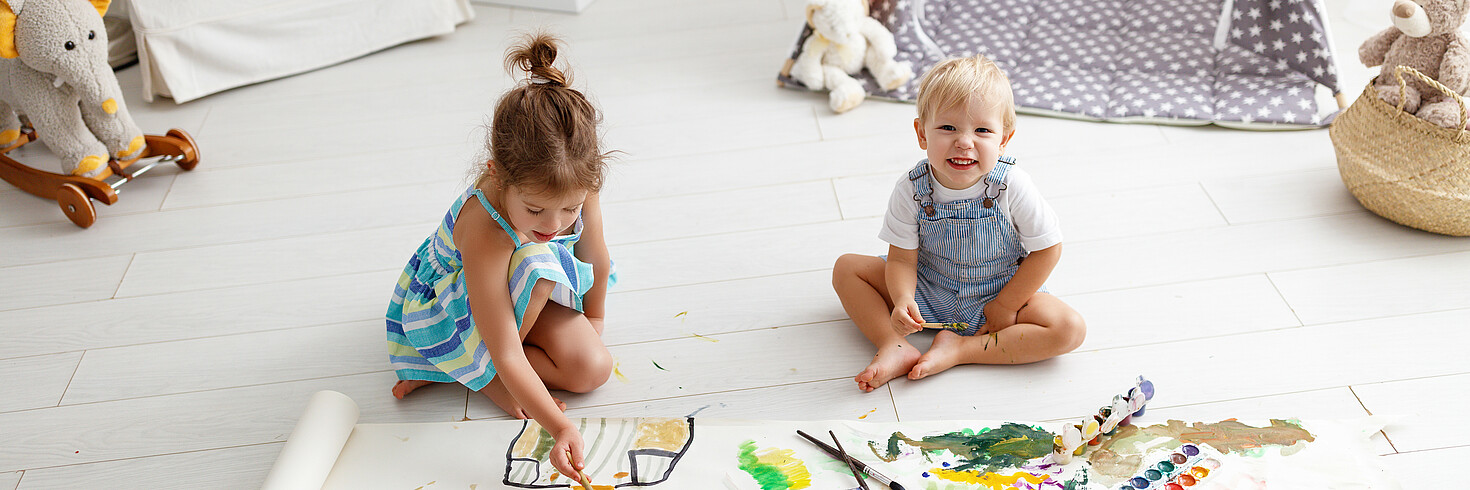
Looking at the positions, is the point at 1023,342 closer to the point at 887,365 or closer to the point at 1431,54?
the point at 887,365

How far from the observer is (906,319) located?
1105 millimetres

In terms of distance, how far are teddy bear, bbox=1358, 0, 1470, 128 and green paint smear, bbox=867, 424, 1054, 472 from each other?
0.72 m

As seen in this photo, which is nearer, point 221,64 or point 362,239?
point 362,239

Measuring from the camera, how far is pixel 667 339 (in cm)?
127

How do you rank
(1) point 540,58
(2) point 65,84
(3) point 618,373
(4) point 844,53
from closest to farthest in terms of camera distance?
(1) point 540,58 → (3) point 618,373 → (2) point 65,84 → (4) point 844,53

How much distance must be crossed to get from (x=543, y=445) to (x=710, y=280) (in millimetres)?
374

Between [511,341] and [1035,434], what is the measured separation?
58cm

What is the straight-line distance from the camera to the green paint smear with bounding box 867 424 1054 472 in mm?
1040

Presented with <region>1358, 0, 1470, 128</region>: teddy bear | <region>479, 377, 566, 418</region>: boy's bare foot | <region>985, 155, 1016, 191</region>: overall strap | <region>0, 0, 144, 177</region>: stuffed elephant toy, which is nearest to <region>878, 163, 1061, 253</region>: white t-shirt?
<region>985, 155, 1016, 191</region>: overall strap

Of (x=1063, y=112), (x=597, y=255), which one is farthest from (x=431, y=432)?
(x=1063, y=112)

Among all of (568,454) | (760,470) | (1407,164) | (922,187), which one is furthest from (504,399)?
(1407,164)

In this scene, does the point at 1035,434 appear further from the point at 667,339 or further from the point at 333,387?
the point at 333,387

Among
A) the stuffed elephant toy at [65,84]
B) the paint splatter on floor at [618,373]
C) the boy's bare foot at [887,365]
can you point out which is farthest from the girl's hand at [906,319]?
the stuffed elephant toy at [65,84]

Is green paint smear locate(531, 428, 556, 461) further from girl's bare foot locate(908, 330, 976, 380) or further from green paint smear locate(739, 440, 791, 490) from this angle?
girl's bare foot locate(908, 330, 976, 380)
